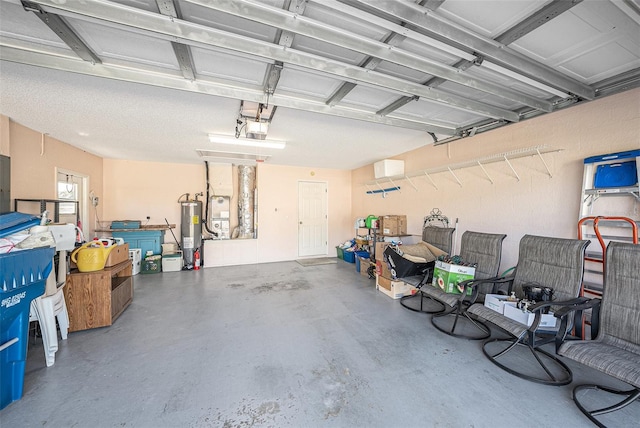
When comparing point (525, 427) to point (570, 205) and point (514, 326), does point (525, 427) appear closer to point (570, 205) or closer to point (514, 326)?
point (514, 326)

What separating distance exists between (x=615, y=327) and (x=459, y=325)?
1.31 meters

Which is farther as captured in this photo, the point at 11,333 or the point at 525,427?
the point at 11,333

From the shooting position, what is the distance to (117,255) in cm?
299

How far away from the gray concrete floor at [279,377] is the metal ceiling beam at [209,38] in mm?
2366

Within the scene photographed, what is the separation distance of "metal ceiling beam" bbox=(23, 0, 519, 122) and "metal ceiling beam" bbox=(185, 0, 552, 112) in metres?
0.23

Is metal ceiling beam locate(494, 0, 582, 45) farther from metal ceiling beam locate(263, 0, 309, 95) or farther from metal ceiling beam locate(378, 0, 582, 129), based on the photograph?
metal ceiling beam locate(263, 0, 309, 95)

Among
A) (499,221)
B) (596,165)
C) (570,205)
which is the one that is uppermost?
(596,165)

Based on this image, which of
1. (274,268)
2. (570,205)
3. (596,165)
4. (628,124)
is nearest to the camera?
(628,124)

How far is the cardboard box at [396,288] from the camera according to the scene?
362 cm

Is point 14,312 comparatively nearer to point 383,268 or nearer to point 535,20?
point 535,20

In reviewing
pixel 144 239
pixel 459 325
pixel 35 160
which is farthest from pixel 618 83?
pixel 144 239

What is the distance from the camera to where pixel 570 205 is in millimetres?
2432

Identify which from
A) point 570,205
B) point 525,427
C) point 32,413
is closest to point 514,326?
point 525,427

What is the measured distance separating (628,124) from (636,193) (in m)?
0.63
